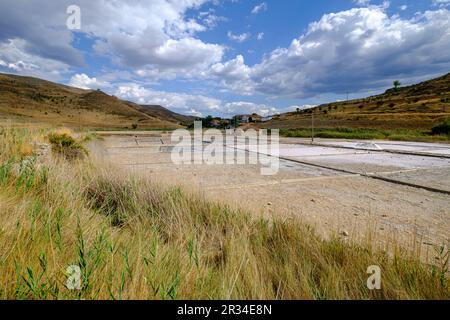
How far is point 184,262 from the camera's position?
1.90 meters

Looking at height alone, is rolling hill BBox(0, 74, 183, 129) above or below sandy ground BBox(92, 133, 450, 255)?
above

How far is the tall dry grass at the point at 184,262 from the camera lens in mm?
1479

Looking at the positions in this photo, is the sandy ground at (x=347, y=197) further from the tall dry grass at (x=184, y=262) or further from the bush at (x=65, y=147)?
the bush at (x=65, y=147)

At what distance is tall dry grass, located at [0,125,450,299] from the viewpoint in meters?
1.48
